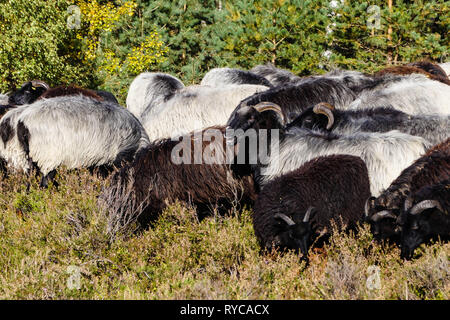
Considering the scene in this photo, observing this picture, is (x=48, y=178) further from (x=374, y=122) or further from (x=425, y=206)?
(x=425, y=206)

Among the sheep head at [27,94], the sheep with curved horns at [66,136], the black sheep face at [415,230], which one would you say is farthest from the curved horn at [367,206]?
the sheep head at [27,94]

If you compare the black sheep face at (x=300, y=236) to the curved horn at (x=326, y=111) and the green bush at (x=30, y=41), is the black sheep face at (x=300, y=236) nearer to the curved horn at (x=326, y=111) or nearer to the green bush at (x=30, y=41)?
the curved horn at (x=326, y=111)

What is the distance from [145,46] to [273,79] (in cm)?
725

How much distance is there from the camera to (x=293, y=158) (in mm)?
6535

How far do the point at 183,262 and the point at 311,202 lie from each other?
4.88 feet

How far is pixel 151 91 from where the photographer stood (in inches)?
415

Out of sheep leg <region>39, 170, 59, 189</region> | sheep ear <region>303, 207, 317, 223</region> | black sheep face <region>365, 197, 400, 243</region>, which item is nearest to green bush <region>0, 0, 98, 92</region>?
sheep leg <region>39, 170, 59, 189</region>

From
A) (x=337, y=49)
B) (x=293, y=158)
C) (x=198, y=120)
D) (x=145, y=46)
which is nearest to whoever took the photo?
(x=293, y=158)

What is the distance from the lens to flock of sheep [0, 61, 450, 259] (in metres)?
5.44

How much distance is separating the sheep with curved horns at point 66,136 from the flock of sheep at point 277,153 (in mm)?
15

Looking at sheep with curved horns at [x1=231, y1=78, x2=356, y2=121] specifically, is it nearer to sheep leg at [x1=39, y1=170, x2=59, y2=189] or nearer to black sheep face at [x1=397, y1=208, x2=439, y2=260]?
sheep leg at [x1=39, y1=170, x2=59, y2=189]

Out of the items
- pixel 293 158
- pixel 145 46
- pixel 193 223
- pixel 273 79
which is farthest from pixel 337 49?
pixel 193 223

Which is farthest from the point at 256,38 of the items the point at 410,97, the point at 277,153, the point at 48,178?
the point at 277,153

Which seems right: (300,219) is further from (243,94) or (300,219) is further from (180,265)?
(243,94)
